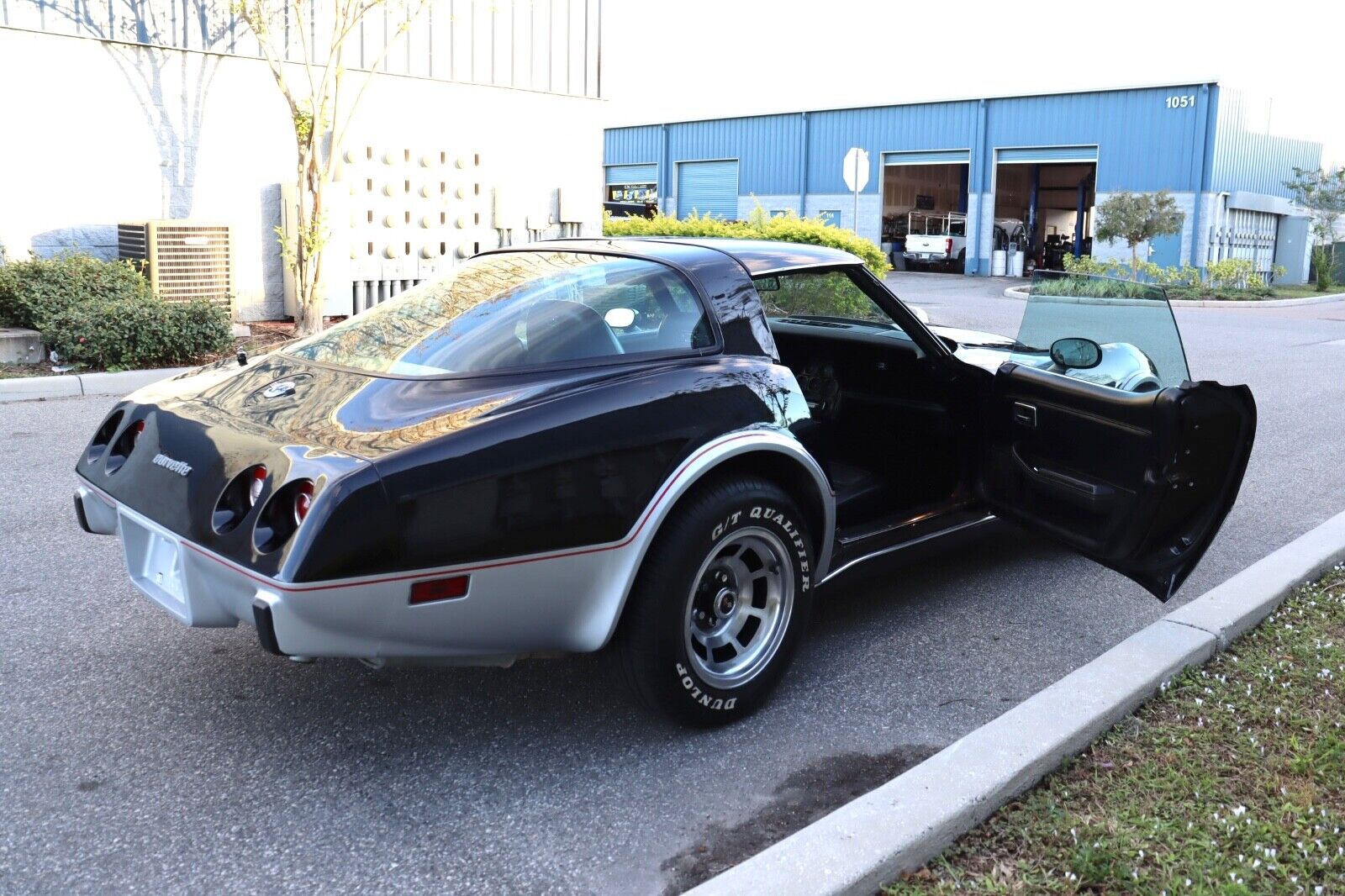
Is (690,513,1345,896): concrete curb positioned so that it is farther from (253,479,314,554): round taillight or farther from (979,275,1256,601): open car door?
(253,479,314,554): round taillight

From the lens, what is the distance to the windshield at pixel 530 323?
3.45 metres

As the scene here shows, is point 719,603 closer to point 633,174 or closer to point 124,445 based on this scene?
point 124,445

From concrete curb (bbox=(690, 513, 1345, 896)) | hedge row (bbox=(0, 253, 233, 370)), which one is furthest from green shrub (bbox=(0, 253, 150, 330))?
concrete curb (bbox=(690, 513, 1345, 896))

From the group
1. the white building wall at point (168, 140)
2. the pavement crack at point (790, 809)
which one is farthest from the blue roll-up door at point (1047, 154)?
the pavement crack at point (790, 809)

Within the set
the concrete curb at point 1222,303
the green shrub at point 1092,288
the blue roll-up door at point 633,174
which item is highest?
the blue roll-up door at point 633,174

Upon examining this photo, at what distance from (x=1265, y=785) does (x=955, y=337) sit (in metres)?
2.65

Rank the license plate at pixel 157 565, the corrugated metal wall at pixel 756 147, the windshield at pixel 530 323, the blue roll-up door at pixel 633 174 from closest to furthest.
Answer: the license plate at pixel 157 565, the windshield at pixel 530 323, the corrugated metal wall at pixel 756 147, the blue roll-up door at pixel 633 174

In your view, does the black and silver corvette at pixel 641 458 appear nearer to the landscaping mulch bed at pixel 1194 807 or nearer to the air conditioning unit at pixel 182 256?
the landscaping mulch bed at pixel 1194 807

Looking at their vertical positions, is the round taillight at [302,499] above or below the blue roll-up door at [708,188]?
below

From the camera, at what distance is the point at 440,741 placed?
339 centimetres

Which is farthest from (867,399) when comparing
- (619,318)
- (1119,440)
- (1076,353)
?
(619,318)

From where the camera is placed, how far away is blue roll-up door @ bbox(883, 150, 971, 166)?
1458 inches

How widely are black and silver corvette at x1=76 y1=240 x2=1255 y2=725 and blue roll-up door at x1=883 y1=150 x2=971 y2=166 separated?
3426 cm

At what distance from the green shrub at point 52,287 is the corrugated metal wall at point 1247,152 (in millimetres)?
29810
